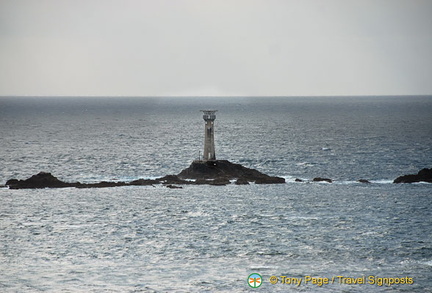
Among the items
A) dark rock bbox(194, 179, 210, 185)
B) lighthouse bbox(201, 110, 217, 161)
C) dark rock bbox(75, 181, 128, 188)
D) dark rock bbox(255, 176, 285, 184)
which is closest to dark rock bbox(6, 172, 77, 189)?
dark rock bbox(75, 181, 128, 188)

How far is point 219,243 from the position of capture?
2280 inches

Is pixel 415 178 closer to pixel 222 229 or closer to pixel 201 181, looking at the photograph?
pixel 201 181

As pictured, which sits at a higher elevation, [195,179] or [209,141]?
[209,141]

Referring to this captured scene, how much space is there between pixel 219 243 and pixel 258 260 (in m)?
5.73

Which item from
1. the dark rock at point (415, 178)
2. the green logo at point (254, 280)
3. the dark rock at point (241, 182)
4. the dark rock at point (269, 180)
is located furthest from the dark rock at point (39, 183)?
the green logo at point (254, 280)

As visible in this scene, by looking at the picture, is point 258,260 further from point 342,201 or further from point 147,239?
point 342,201

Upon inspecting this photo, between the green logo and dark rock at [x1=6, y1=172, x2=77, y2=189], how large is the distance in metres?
40.6

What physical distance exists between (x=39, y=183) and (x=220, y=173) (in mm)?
20605

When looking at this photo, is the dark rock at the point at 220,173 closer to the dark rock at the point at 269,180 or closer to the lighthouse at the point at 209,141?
the dark rock at the point at 269,180

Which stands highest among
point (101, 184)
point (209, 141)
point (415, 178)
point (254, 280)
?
point (209, 141)

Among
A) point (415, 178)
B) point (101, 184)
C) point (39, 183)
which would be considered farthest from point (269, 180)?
point (39, 183)

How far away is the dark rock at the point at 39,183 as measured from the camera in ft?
274

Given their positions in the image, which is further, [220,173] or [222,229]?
[220,173]

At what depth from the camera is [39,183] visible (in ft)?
276
